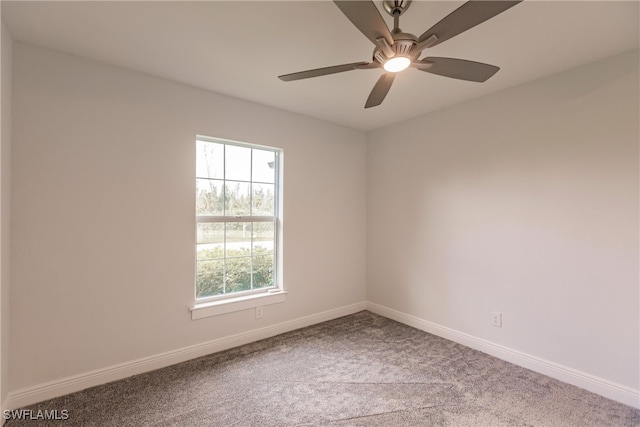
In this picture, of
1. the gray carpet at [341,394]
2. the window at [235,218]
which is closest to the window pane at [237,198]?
the window at [235,218]

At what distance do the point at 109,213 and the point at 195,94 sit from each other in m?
1.19

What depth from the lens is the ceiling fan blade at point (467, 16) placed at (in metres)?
1.15

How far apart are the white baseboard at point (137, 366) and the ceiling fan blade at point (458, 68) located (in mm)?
2618

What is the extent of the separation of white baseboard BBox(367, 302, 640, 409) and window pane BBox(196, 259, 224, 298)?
80.9 inches

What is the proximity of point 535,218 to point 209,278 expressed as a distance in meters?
2.81

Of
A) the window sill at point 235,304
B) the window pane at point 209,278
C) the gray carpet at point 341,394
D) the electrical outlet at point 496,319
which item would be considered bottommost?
the gray carpet at point 341,394

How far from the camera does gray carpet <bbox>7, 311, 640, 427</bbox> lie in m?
1.81

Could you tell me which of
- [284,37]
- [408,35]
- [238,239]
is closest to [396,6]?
[408,35]

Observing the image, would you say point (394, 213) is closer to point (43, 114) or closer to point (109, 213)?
point (109, 213)

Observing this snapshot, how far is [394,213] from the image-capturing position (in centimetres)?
354

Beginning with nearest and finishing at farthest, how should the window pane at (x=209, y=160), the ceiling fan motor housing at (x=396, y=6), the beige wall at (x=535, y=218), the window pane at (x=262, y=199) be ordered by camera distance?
1. the ceiling fan motor housing at (x=396, y=6)
2. the beige wall at (x=535, y=218)
3. the window pane at (x=209, y=160)
4. the window pane at (x=262, y=199)

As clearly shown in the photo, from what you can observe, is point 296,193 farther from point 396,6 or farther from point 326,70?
point 396,6

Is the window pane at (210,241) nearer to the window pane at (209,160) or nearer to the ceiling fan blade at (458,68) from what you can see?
the window pane at (209,160)

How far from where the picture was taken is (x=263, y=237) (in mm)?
3090
